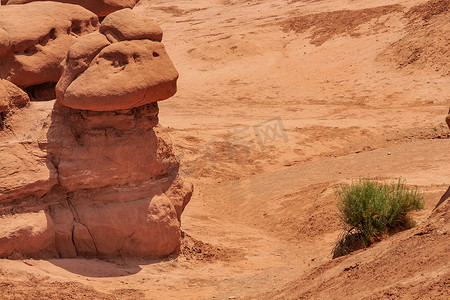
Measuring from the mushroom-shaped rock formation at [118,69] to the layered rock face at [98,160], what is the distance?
0.01 m

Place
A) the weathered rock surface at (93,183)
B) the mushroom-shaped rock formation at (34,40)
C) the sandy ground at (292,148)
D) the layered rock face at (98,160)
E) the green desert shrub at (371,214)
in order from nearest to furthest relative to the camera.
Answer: the sandy ground at (292,148) < the layered rock face at (98,160) < the weathered rock surface at (93,183) < the green desert shrub at (371,214) < the mushroom-shaped rock formation at (34,40)

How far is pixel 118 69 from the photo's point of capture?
8.32 m

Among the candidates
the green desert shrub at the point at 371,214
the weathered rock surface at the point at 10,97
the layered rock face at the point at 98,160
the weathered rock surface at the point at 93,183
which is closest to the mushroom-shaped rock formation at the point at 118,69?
the layered rock face at the point at 98,160

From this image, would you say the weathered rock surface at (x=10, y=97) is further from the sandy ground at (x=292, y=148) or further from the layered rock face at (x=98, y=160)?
the sandy ground at (x=292, y=148)

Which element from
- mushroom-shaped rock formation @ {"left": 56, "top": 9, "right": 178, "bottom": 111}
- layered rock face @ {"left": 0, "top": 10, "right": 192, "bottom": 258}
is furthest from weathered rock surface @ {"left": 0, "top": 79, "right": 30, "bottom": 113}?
mushroom-shaped rock formation @ {"left": 56, "top": 9, "right": 178, "bottom": 111}

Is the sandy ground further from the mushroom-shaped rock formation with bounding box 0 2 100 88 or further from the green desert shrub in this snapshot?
the mushroom-shaped rock formation with bounding box 0 2 100 88

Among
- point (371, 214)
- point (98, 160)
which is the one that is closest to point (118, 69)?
point (98, 160)

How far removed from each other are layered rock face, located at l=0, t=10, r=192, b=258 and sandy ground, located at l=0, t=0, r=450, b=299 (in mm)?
342

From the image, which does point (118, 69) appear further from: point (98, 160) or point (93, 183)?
point (93, 183)

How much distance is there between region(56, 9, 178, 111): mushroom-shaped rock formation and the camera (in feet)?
26.9

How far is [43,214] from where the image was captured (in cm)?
838

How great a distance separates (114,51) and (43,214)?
211cm

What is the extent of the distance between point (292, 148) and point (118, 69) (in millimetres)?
8445

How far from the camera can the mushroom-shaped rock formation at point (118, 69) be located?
26.9ft
